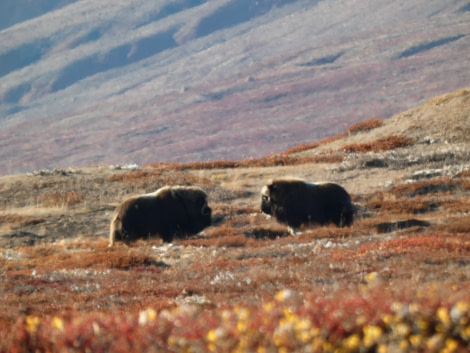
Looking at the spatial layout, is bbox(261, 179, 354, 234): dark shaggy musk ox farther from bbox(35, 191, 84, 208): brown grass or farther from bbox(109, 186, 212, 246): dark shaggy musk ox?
bbox(35, 191, 84, 208): brown grass

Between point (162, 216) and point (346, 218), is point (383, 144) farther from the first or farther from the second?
point (162, 216)

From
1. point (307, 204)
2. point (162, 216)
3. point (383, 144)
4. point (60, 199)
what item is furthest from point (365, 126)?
point (162, 216)

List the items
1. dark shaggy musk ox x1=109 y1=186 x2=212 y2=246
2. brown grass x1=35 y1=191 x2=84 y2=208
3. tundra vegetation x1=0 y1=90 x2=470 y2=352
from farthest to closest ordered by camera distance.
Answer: brown grass x1=35 y1=191 x2=84 y2=208
dark shaggy musk ox x1=109 y1=186 x2=212 y2=246
tundra vegetation x1=0 y1=90 x2=470 y2=352

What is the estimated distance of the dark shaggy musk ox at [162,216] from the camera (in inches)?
806

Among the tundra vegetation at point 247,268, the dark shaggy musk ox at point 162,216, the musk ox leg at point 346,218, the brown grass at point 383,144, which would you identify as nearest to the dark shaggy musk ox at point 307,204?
the musk ox leg at point 346,218

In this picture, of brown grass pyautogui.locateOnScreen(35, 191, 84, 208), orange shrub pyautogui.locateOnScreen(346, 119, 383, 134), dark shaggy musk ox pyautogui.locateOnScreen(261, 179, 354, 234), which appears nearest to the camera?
dark shaggy musk ox pyautogui.locateOnScreen(261, 179, 354, 234)

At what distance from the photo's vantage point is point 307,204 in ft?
69.8

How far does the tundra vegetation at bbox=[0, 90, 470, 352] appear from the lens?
6.25 m

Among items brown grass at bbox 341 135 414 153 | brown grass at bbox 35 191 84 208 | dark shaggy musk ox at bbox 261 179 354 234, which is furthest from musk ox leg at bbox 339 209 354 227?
brown grass at bbox 341 135 414 153

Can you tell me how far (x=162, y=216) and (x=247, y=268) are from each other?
26.1 ft

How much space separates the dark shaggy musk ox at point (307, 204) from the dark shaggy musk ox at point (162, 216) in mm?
2072

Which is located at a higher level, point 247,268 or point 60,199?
point 247,268

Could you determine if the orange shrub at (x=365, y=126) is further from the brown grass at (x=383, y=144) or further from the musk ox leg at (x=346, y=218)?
the musk ox leg at (x=346, y=218)

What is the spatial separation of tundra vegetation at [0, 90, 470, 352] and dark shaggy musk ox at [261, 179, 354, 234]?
1.34 ft
